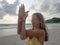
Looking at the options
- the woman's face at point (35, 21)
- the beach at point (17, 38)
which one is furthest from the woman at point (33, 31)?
the beach at point (17, 38)

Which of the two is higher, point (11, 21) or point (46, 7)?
point (46, 7)

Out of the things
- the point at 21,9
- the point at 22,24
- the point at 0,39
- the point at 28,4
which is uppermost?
the point at 28,4

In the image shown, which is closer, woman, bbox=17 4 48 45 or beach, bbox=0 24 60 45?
woman, bbox=17 4 48 45

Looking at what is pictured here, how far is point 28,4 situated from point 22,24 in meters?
→ 3.67

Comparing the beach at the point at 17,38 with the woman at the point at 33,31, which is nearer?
the woman at the point at 33,31

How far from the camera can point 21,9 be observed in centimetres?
142

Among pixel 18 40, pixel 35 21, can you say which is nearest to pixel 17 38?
pixel 18 40

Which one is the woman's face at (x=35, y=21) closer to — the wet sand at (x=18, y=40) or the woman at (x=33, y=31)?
the woman at (x=33, y=31)

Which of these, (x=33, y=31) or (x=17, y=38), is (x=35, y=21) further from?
(x=17, y=38)

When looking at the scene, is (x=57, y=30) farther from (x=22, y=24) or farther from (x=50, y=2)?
(x=22, y=24)

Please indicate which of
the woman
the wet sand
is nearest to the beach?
the wet sand

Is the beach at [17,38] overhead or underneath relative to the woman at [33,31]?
underneath

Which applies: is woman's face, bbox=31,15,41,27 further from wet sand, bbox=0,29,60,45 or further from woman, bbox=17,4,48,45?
wet sand, bbox=0,29,60,45

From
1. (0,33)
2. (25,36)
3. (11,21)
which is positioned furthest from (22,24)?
(11,21)
